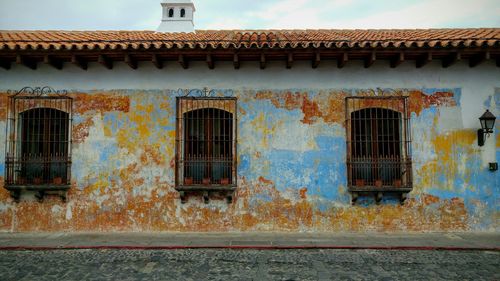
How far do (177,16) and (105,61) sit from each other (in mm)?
7090

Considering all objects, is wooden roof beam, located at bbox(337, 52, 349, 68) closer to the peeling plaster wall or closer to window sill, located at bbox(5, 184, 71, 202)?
the peeling plaster wall

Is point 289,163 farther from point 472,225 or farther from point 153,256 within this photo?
point 472,225

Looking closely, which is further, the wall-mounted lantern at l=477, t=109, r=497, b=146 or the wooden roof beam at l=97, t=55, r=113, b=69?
the wall-mounted lantern at l=477, t=109, r=497, b=146

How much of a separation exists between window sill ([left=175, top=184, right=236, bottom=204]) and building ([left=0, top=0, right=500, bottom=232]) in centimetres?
3

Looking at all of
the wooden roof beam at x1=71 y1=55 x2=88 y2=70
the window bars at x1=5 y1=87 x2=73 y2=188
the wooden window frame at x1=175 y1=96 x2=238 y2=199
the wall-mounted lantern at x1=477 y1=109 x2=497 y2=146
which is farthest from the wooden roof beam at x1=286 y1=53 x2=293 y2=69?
the window bars at x1=5 y1=87 x2=73 y2=188

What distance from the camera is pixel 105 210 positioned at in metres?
8.20

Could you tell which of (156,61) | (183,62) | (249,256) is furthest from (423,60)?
(156,61)

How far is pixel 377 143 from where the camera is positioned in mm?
8242

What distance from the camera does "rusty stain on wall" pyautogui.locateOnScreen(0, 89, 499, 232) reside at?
8.15 meters

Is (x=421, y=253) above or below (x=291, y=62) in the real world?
below

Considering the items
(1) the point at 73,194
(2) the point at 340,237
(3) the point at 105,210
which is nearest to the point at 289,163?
(2) the point at 340,237

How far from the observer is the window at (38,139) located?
8.21 meters

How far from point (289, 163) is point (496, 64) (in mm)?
4812

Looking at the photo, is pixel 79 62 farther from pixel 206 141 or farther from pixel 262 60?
pixel 262 60
